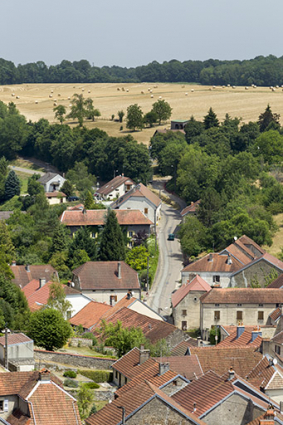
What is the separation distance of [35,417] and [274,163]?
8174 centimetres

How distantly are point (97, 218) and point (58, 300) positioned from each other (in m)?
30.3

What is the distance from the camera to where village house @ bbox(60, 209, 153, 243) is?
101m

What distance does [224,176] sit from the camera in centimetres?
10806

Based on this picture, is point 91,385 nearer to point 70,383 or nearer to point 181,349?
point 70,383

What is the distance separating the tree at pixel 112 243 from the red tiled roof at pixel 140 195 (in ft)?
39.8

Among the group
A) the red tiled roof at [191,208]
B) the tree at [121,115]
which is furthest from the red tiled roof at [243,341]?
the tree at [121,115]

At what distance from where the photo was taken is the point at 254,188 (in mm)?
106625

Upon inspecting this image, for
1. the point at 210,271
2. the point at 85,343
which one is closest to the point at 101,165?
the point at 210,271

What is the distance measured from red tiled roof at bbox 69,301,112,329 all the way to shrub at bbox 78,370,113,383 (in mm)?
15512

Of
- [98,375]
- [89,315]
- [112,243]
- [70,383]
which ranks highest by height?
[70,383]

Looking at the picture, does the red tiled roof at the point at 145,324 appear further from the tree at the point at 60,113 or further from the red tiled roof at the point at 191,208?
the tree at the point at 60,113

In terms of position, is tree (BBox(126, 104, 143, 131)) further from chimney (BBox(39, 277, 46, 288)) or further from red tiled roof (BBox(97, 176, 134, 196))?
chimney (BBox(39, 277, 46, 288))

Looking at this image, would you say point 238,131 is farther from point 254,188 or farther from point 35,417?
point 35,417

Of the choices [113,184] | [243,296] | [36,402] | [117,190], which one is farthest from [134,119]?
[36,402]
